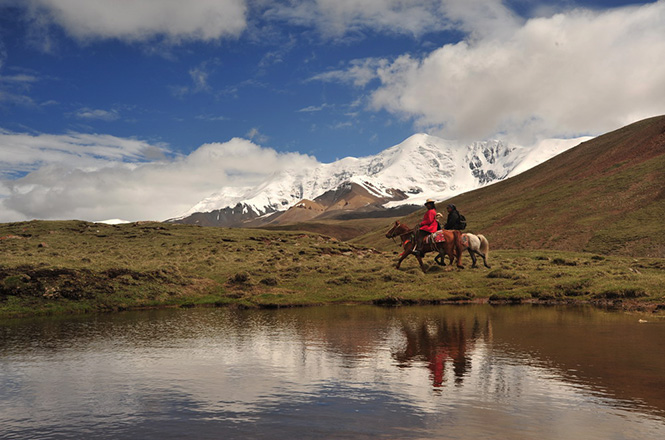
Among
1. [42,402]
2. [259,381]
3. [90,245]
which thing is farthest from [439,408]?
[90,245]

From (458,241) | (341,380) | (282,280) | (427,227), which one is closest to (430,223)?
(427,227)

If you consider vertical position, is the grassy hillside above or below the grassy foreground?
above

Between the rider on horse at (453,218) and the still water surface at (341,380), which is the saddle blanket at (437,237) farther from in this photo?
the still water surface at (341,380)

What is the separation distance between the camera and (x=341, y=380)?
12.2 metres

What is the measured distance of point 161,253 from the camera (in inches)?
1962

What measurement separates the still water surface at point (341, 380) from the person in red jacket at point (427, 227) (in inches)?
547

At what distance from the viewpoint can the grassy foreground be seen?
28.9 m

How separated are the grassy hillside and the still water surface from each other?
57.0m

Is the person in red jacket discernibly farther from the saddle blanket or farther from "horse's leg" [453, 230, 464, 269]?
"horse's leg" [453, 230, 464, 269]

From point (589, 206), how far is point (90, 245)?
8829cm

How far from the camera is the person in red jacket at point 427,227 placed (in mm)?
35188

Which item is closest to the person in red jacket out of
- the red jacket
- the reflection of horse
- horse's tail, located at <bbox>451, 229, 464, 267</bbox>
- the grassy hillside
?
the red jacket

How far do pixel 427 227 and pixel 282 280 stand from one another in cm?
1185

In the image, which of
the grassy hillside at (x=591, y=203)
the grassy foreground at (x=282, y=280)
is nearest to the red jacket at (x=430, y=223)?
the grassy foreground at (x=282, y=280)
